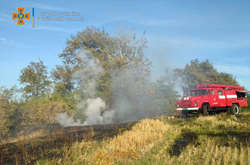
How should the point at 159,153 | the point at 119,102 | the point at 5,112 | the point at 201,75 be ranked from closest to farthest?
the point at 159,153, the point at 5,112, the point at 119,102, the point at 201,75

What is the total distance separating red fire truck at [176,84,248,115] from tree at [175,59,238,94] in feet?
98.0

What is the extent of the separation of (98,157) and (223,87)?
13.3 meters

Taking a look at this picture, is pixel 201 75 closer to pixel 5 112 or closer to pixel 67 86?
pixel 67 86

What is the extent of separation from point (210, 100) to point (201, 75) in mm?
35050

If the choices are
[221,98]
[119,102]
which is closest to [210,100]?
[221,98]

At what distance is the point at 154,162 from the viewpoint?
477 centimetres

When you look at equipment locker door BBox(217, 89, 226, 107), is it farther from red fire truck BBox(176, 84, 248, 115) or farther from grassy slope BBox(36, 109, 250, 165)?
grassy slope BBox(36, 109, 250, 165)

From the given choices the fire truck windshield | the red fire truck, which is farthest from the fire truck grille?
the fire truck windshield

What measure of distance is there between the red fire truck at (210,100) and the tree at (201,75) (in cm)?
2986

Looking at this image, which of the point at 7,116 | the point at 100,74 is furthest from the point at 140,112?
the point at 7,116

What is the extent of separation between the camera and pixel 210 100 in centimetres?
1456

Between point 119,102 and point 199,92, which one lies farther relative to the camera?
point 119,102

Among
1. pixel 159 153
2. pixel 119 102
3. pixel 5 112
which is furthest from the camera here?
pixel 119 102

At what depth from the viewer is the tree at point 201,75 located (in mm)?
47031
